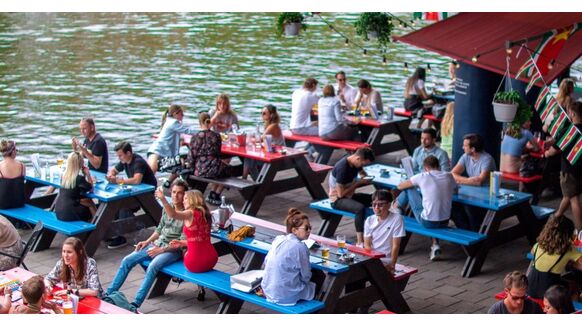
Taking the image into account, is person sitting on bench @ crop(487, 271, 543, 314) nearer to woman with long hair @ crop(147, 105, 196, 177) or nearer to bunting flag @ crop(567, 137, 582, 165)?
bunting flag @ crop(567, 137, 582, 165)

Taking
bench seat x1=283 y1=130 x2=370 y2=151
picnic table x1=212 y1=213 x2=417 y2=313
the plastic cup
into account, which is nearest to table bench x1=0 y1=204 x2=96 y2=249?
picnic table x1=212 y1=213 x2=417 y2=313

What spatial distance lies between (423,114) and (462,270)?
17.6 ft

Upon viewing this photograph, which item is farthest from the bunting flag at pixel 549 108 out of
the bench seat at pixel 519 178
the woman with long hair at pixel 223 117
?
the woman with long hair at pixel 223 117

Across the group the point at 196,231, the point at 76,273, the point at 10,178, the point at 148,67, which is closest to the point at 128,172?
the point at 10,178

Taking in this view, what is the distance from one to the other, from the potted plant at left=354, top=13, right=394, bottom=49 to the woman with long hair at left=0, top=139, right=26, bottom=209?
14.7 ft

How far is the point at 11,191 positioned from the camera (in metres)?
10.6

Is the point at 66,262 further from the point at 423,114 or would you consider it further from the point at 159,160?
the point at 423,114

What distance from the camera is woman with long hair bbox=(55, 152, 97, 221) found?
33.4ft

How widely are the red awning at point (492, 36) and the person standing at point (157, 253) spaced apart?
3467 millimetres

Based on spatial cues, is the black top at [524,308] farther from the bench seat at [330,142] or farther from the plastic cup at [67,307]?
the bench seat at [330,142]

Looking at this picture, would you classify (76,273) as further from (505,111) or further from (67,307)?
(505,111)

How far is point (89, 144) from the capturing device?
1149 centimetres

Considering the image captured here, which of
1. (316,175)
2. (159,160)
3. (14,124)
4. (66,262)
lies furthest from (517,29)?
(14,124)

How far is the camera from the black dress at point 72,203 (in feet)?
33.5
